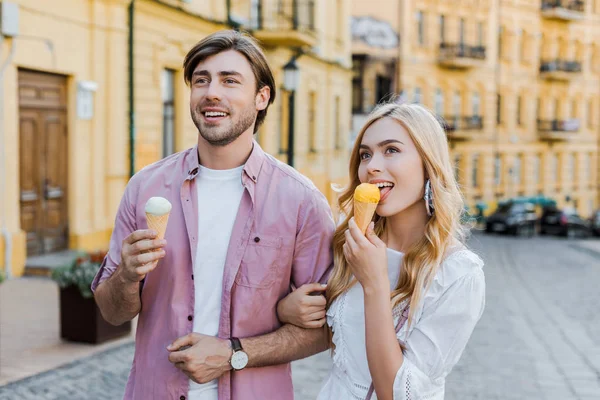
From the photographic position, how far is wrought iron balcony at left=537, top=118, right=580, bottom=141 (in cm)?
4856

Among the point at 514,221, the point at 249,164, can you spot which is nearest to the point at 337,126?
the point at 514,221

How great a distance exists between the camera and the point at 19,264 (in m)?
11.8

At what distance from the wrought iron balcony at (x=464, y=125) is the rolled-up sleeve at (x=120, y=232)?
41.0 meters

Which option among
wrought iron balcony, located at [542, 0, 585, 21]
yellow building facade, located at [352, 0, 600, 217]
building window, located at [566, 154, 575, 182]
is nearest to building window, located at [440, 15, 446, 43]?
yellow building facade, located at [352, 0, 600, 217]

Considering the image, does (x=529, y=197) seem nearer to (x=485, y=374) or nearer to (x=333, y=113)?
(x=333, y=113)

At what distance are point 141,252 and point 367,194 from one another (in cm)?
81

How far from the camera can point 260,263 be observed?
285 centimetres

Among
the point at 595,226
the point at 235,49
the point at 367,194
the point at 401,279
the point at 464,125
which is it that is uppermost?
the point at 464,125

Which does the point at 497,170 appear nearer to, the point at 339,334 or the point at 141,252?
the point at 339,334

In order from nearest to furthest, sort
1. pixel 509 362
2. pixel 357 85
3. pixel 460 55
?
1. pixel 509 362
2. pixel 357 85
3. pixel 460 55

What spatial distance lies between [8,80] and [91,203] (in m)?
3.12

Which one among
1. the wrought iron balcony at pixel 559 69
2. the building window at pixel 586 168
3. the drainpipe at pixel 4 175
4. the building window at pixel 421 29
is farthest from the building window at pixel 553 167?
the drainpipe at pixel 4 175

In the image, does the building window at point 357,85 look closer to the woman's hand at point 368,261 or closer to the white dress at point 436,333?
the white dress at point 436,333

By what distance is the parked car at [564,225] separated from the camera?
36.4m
